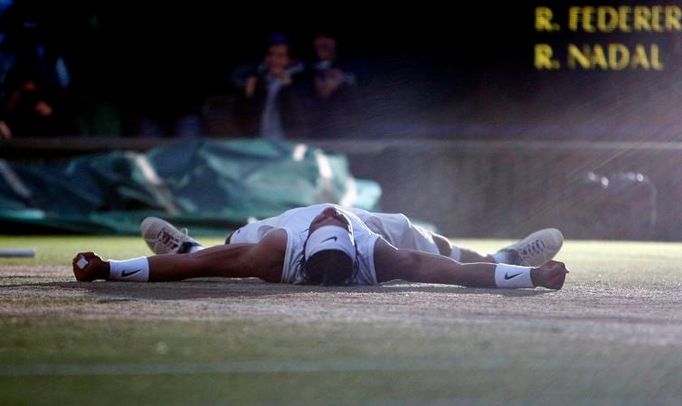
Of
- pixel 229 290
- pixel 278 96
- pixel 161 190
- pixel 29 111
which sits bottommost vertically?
pixel 229 290

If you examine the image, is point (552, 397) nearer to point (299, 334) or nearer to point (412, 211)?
point (299, 334)

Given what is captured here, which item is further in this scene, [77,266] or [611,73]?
[611,73]

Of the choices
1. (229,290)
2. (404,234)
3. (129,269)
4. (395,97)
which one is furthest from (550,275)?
(395,97)

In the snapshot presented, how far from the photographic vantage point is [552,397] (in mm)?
2957

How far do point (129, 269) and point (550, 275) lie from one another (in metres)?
1.73

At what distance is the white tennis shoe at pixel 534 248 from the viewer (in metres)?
6.11

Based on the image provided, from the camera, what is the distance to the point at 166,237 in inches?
243

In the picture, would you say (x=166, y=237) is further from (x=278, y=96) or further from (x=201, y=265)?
(x=278, y=96)

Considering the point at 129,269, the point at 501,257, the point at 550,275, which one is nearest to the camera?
the point at 550,275

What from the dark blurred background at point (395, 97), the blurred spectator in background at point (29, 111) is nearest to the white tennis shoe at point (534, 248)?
the dark blurred background at point (395, 97)

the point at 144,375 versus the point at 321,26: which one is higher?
the point at 321,26

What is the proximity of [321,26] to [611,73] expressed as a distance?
3.24 m

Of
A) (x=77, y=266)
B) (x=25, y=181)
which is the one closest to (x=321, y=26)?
(x=25, y=181)

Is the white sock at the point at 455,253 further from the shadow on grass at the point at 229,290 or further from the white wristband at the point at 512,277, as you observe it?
the white wristband at the point at 512,277
